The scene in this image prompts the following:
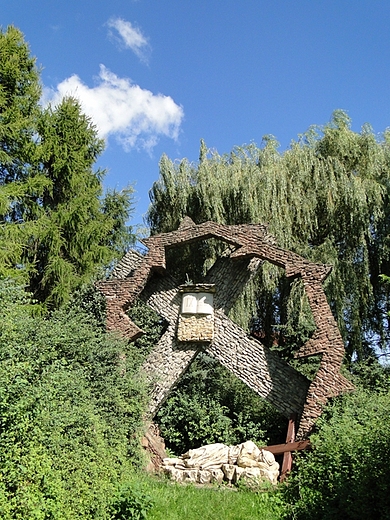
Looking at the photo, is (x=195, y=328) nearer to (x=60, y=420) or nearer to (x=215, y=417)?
(x=215, y=417)

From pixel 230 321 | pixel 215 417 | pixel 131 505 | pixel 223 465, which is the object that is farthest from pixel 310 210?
pixel 131 505

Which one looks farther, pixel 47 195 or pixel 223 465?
pixel 47 195

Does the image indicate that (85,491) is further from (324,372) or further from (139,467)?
(324,372)

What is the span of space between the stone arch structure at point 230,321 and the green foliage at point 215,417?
0.84 m

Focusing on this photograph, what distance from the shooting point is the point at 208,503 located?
6.51m

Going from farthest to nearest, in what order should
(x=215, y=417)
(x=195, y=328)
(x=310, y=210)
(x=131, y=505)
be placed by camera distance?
(x=310, y=210) → (x=215, y=417) → (x=195, y=328) → (x=131, y=505)

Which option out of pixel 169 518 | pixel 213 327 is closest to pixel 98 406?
pixel 169 518

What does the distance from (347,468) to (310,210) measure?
730 centimetres

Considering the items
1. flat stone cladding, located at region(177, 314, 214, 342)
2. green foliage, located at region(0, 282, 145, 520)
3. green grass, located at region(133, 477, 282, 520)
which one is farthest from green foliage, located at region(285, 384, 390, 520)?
flat stone cladding, located at region(177, 314, 214, 342)

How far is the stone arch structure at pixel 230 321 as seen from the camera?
816cm

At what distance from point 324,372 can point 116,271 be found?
425 centimetres

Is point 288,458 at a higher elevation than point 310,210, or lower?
lower

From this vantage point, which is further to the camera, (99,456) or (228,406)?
(228,406)

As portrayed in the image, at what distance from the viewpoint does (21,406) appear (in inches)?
162
